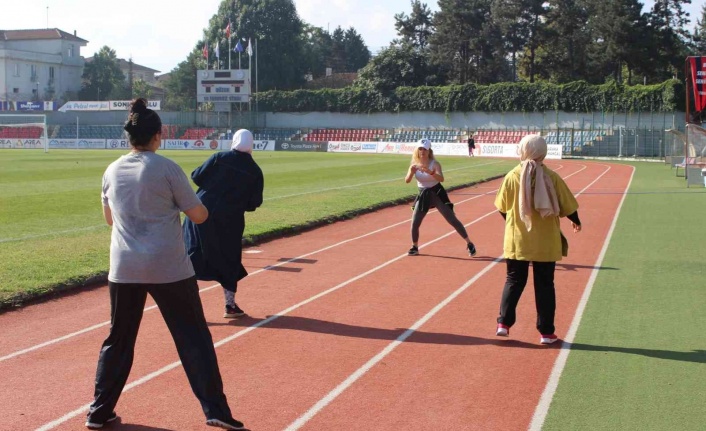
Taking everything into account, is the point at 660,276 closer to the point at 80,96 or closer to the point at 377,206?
the point at 377,206

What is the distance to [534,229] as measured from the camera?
7.43 metres

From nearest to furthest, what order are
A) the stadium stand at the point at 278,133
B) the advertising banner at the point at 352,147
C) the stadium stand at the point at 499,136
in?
1. the advertising banner at the point at 352,147
2. the stadium stand at the point at 499,136
3. the stadium stand at the point at 278,133

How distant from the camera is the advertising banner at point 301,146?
2736 inches

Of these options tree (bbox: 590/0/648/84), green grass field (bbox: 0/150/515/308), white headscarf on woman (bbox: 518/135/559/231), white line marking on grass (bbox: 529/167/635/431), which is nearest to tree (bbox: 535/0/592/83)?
tree (bbox: 590/0/648/84)

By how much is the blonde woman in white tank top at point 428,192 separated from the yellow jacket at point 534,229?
5218 mm

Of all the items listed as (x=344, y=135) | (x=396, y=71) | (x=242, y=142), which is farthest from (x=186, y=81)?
(x=242, y=142)

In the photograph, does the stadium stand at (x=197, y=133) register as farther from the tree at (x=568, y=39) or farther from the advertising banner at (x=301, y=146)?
the tree at (x=568, y=39)

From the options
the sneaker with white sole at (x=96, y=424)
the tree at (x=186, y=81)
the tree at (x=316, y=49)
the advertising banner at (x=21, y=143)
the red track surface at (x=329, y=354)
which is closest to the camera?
the sneaker with white sole at (x=96, y=424)

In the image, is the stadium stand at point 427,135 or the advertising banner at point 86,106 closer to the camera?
the stadium stand at point 427,135

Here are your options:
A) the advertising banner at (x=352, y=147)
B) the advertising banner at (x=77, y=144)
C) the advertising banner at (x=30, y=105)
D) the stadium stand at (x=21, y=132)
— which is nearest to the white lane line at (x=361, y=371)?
the advertising banner at (x=352, y=147)

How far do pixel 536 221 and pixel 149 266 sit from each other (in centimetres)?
359

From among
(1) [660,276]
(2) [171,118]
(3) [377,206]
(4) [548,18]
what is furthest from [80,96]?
(1) [660,276]

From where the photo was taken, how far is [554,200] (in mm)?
7371

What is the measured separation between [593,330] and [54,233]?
10.2 m
